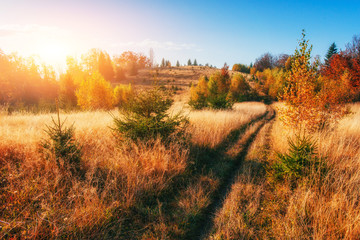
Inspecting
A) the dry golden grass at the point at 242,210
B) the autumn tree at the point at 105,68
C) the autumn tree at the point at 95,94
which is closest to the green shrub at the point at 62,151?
the dry golden grass at the point at 242,210

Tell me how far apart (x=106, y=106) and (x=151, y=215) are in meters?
18.6

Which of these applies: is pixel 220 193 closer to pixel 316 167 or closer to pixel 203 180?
pixel 203 180

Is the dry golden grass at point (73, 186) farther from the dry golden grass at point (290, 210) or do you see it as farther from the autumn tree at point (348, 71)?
the autumn tree at point (348, 71)

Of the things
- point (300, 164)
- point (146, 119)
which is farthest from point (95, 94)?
point (300, 164)

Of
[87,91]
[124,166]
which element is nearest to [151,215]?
[124,166]

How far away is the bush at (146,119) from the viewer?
16.5 feet

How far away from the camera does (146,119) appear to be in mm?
5062

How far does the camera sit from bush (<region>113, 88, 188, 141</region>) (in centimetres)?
502

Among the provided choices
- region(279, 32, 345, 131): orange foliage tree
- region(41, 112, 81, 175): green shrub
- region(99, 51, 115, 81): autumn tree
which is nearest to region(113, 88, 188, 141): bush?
region(41, 112, 81, 175): green shrub

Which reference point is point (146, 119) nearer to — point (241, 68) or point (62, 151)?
point (62, 151)

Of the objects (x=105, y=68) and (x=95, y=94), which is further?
(x=105, y=68)

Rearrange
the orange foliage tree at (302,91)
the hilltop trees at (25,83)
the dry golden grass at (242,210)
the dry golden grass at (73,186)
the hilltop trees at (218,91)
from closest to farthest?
Result: the dry golden grass at (73,186) < the dry golden grass at (242,210) < the orange foliage tree at (302,91) < the hilltop trees at (218,91) < the hilltop trees at (25,83)

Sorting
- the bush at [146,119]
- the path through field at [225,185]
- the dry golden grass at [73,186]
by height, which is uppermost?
the bush at [146,119]

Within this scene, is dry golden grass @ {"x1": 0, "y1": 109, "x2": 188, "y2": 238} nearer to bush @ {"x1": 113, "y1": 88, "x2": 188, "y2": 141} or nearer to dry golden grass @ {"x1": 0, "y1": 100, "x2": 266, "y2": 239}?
dry golden grass @ {"x1": 0, "y1": 100, "x2": 266, "y2": 239}
